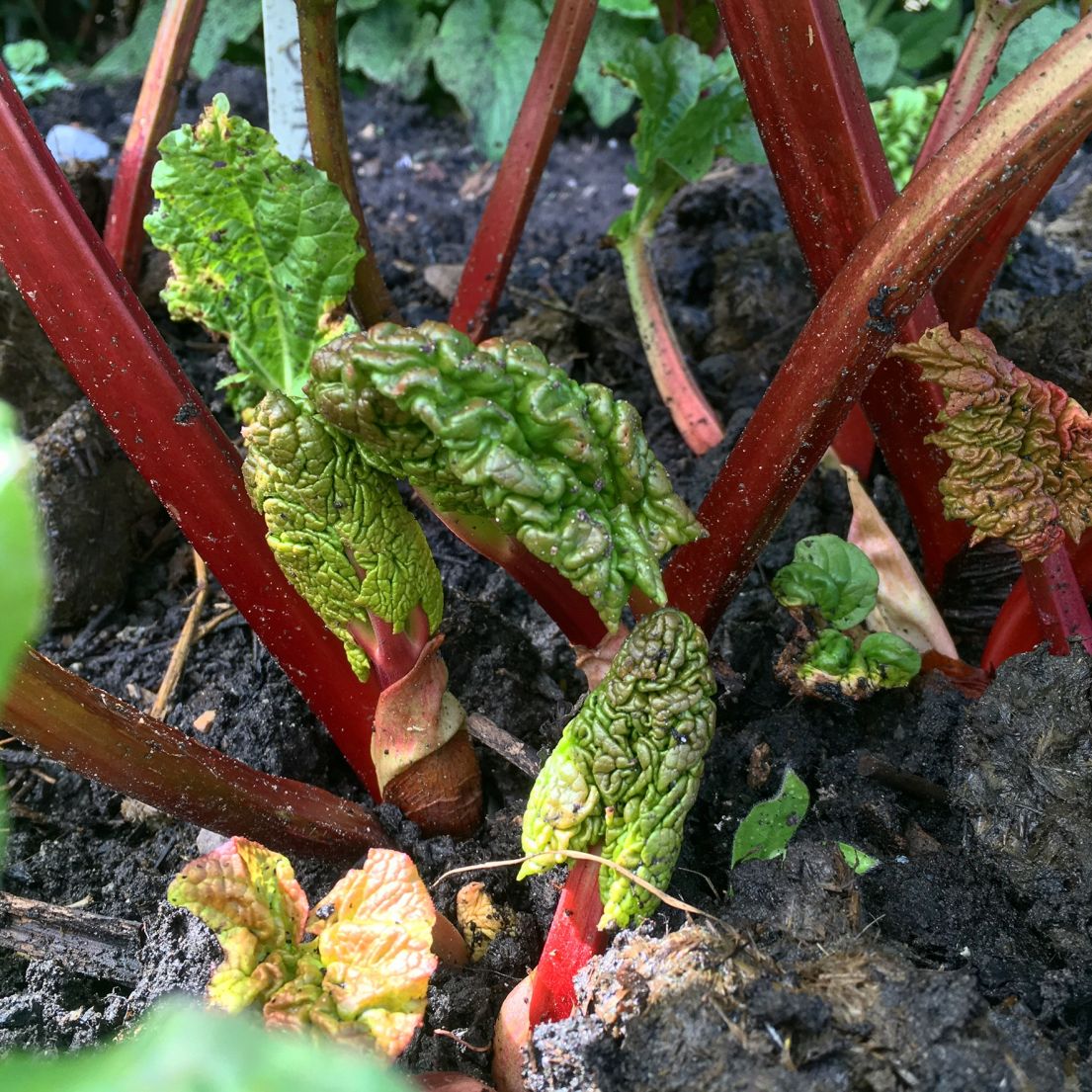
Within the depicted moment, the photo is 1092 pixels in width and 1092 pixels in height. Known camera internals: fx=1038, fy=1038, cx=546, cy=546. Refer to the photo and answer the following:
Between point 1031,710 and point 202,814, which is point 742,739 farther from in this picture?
point 202,814

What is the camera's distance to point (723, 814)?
1.28 meters

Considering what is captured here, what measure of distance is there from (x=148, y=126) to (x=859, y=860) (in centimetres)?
170

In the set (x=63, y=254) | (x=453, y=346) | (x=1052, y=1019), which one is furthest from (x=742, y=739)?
(x=63, y=254)

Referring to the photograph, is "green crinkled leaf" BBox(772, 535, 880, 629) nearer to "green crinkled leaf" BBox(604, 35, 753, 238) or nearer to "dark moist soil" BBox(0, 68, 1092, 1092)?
"dark moist soil" BBox(0, 68, 1092, 1092)

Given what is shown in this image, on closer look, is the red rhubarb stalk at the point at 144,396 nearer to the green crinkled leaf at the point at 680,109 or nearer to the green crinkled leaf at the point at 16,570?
the green crinkled leaf at the point at 16,570

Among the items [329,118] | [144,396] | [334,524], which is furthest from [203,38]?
[334,524]

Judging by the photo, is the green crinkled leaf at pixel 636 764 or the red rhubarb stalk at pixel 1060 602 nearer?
the green crinkled leaf at pixel 636 764

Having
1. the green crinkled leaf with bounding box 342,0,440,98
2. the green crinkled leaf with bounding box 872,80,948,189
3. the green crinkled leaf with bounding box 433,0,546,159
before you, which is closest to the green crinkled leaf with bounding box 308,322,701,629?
the green crinkled leaf with bounding box 872,80,948,189

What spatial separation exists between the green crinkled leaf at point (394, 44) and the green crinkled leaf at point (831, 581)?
2.56m

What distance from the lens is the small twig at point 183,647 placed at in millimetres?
1631

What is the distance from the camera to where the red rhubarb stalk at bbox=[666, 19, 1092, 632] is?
966 mm

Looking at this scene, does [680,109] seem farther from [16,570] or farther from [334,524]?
[16,570]

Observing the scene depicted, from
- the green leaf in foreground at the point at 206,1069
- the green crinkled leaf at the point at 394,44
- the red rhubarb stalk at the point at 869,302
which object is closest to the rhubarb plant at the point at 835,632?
the red rhubarb stalk at the point at 869,302

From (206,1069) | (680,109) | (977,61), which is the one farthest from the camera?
(680,109)
